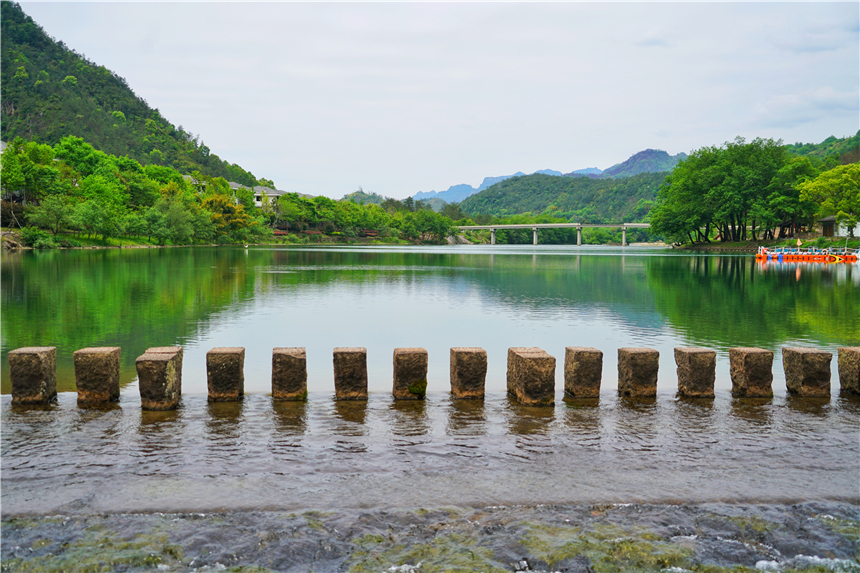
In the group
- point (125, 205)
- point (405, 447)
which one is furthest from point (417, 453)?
point (125, 205)

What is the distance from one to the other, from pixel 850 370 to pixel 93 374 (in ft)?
32.9

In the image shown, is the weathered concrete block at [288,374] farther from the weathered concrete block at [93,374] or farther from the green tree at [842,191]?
the green tree at [842,191]

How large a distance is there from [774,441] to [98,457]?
6.88m

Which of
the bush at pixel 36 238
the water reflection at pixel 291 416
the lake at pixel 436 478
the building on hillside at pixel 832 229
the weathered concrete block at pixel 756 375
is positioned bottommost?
the lake at pixel 436 478

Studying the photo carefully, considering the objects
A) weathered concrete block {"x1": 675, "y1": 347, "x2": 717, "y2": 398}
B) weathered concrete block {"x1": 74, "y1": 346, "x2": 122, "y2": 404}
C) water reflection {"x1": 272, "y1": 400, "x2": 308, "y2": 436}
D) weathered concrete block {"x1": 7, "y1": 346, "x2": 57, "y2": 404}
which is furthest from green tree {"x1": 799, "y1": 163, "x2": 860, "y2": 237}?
weathered concrete block {"x1": 7, "y1": 346, "x2": 57, "y2": 404}

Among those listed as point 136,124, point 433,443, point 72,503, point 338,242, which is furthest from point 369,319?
point 136,124

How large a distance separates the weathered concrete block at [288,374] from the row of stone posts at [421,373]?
0.5 inches

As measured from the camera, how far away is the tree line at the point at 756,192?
62.6m

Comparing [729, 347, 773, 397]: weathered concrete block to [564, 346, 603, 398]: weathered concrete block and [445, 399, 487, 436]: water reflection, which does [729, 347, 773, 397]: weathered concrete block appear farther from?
[445, 399, 487, 436]: water reflection

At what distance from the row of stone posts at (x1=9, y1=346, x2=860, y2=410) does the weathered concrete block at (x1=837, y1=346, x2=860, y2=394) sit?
14 millimetres

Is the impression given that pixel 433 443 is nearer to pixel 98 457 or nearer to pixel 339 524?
pixel 339 524

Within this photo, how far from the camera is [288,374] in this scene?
24.8 ft

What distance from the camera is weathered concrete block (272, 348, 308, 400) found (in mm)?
7555

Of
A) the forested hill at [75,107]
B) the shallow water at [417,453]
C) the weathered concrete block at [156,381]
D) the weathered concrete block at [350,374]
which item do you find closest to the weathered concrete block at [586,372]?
the shallow water at [417,453]
